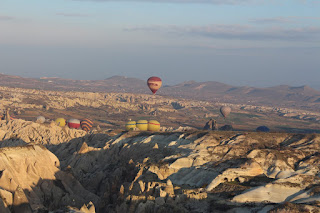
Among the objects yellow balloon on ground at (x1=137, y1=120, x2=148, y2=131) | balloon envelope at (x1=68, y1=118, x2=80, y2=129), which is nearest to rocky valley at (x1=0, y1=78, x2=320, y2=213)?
yellow balloon on ground at (x1=137, y1=120, x2=148, y2=131)

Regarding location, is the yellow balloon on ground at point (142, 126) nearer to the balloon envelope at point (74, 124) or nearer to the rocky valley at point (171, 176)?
the balloon envelope at point (74, 124)

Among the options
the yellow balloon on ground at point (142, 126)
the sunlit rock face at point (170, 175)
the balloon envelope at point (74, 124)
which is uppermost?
the sunlit rock face at point (170, 175)

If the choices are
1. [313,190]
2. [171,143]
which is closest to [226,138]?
[171,143]

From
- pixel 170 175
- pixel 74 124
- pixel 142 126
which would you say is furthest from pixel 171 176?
pixel 74 124

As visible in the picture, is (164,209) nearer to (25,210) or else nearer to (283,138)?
(25,210)

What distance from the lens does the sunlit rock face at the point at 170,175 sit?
193ft

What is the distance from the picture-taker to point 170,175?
77625 millimetres

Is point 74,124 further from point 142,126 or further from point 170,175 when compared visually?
point 170,175

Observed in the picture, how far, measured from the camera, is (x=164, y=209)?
5694 centimetres

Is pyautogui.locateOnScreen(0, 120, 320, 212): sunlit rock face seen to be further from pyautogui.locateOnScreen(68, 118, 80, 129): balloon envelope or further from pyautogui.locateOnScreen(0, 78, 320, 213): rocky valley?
pyautogui.locateOnScreen(68, 118, 80, 129): balloon envelope

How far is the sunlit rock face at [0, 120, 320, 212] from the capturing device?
5888cm

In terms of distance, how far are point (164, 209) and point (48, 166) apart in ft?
81.2

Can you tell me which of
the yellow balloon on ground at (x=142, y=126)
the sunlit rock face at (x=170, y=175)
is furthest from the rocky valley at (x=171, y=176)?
the yellow balloon on ground at (x=142, y=126)

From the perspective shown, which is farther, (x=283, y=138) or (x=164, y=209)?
(x=283, y=138)
